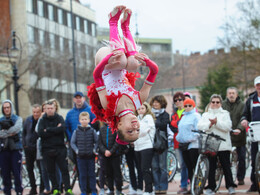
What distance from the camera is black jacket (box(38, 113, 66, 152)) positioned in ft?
43.5

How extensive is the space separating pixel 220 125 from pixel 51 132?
4084 mm

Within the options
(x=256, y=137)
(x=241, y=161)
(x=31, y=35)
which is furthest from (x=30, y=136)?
(x=31, y=35)

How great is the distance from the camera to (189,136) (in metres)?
12.7

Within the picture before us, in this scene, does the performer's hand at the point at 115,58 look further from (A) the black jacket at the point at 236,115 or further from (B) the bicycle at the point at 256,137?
(A) the black jacket at the point at 236,115

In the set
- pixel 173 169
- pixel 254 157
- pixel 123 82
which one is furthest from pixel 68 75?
pixel 123 82

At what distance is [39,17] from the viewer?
52.1 m

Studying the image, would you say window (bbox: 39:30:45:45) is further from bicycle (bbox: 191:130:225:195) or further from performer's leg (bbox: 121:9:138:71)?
performer's leg (bbox: 121:9:138:71)

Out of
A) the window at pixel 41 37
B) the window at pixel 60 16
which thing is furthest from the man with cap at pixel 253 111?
the window at pixel 60 16

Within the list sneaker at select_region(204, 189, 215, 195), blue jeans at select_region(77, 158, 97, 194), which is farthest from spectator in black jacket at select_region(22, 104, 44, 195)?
sneaker at select_region(204, 189, 215, 195)

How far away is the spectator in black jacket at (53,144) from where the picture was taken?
13289 millimetres

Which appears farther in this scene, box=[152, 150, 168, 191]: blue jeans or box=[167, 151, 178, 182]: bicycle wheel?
box=[167, 151, 178, 182]: bicycle wheel

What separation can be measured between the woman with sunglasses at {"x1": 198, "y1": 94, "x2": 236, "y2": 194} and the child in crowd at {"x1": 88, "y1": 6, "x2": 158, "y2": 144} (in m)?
4.13

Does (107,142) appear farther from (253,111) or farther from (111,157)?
(253,111)

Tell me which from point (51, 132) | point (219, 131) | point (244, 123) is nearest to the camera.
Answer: point (244, 123)
